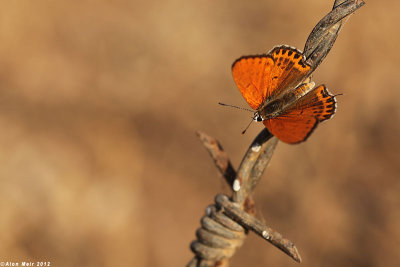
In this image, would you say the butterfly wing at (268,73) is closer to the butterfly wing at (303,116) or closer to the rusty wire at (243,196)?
the butterfly wing at (303,116)

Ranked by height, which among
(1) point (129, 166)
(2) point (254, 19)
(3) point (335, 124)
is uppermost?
(2) point (254, 19)

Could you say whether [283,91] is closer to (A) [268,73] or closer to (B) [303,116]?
(A) [268,73]

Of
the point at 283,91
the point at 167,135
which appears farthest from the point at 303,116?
the point at 167,135

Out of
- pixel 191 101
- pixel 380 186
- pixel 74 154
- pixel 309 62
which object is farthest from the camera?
pixel 191 101

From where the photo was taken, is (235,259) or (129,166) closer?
(235,259)

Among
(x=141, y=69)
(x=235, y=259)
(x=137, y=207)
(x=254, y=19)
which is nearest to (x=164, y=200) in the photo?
(x=137, y=207)

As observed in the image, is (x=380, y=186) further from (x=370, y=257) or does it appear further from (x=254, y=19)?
(x=254, y=19)

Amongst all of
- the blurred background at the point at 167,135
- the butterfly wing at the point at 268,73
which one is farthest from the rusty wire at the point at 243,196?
the blurred background at the point at 167,135
